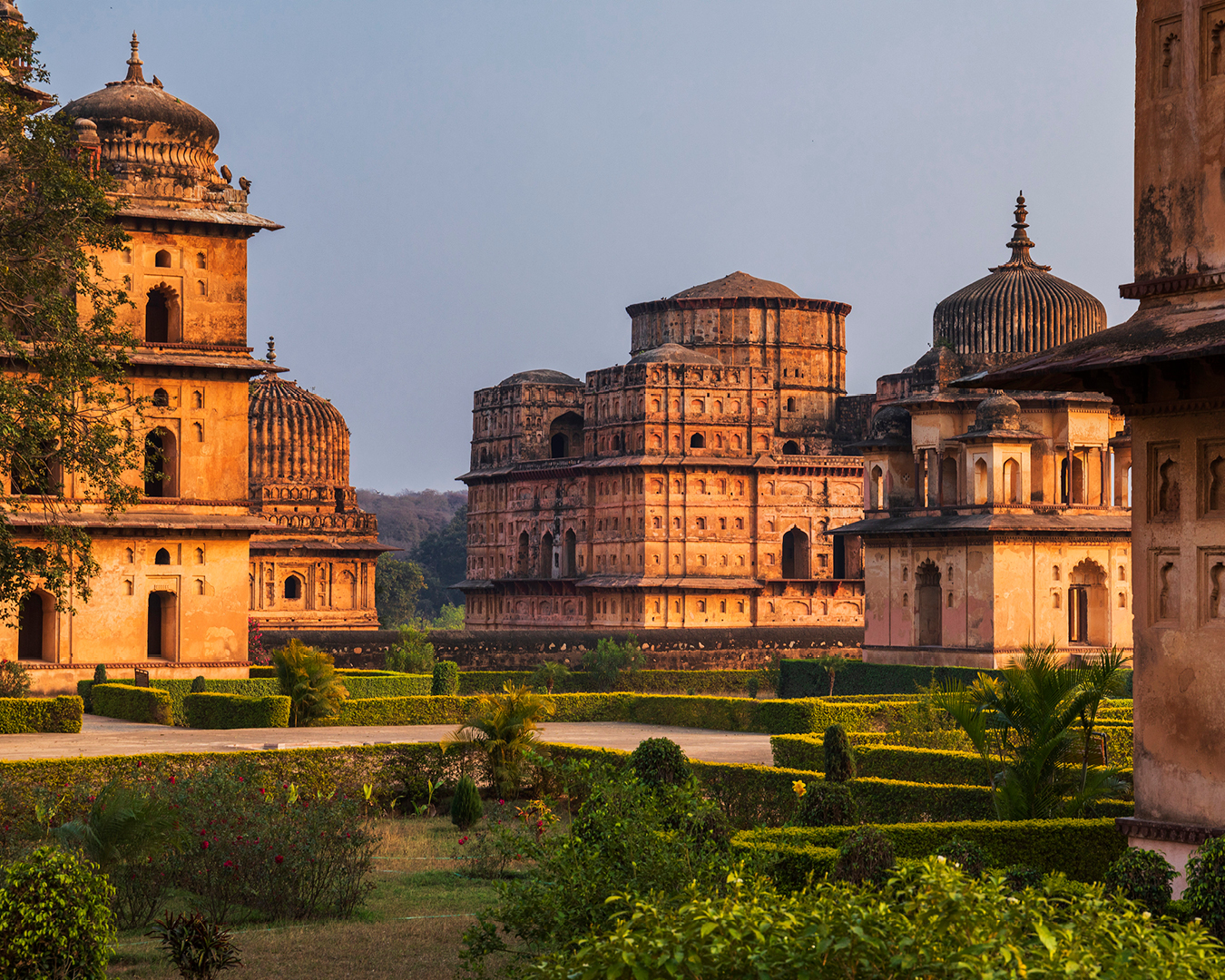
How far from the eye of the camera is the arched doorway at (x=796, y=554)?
62.3 metres

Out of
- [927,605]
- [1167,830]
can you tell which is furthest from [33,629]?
[1167,830]

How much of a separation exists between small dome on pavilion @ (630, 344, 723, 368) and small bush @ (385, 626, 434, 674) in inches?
746


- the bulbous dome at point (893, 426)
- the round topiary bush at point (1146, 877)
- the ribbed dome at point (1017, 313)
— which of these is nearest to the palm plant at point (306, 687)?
the bulbous dome at point (893, 426)

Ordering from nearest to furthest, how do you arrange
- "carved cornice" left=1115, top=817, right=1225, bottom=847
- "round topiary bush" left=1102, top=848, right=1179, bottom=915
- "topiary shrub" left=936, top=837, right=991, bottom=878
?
"round topiary bush" left=1102, top=848, right=1179, bottom=915 < "topiary shrub" left=936, top=837, right=991, bottom=878 < "carved cornice" left=1115, top=817, right=1225, bottom=847

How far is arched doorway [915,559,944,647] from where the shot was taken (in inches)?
1602

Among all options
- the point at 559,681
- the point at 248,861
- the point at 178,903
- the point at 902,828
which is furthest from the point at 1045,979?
the point at 559,681

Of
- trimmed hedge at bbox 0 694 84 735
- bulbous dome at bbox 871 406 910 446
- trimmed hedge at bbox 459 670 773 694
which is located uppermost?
bulbous dome at bbox 871 406 910 446

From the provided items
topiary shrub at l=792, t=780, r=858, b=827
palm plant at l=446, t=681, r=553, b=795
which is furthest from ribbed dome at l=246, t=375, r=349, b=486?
topiary shrub at l=792, t=780, r=858, b=827

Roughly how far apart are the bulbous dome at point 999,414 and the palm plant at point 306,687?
1685cm

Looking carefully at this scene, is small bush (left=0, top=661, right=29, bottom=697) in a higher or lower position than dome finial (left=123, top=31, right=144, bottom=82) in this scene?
lower

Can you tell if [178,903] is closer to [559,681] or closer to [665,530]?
[559,681]

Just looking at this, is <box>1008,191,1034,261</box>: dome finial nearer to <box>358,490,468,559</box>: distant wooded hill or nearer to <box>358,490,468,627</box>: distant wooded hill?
<box>358,490,468,627</box>: distant wooded hill

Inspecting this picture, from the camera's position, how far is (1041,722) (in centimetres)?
1417

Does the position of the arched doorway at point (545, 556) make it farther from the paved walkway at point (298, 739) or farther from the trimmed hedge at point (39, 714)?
the trimmed hedge at point (39, 714)
